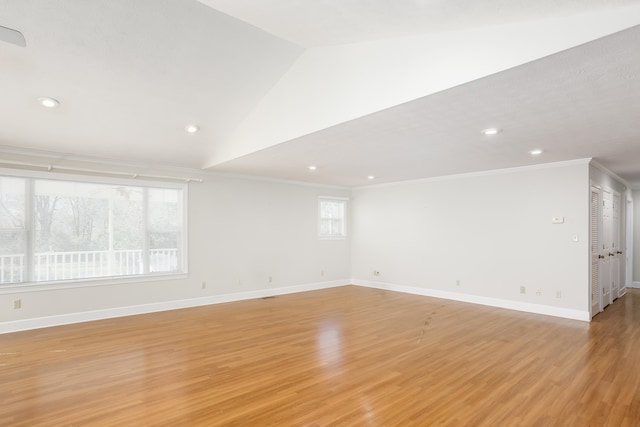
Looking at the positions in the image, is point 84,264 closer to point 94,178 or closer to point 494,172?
point 94,178

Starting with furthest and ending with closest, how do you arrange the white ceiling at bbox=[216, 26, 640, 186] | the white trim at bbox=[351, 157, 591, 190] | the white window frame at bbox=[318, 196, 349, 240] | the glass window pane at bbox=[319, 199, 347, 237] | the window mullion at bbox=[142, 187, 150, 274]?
the glass window pane at bbox=[319, 199, 347, 237], the white window frame at bbox=[318, 196, 349, 240], the window mullion at bbox=[142, 187, 150, 274], the white trim at bbox=[351, 157, 591, 190], the white ceiling at bbox=[216, 26, 640, 186]

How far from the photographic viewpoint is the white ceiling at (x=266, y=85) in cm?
217

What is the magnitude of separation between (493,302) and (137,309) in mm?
Result: 5961

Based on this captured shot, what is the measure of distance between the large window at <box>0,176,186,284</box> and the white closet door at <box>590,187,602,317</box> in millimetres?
6544

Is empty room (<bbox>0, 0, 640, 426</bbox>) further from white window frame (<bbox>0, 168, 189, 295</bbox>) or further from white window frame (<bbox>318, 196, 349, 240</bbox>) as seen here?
white window frame (<bbox>318, 196, 349, 240</bbox>)

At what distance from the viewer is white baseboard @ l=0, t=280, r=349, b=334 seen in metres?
4.38

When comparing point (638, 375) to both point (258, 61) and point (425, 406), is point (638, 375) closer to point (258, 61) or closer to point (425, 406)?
point (425, 406)

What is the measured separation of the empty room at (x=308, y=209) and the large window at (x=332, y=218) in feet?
1.85

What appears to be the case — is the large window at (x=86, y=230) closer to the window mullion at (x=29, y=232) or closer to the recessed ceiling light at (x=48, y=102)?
the window mullion at (x=29, y=232)

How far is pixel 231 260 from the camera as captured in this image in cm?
627

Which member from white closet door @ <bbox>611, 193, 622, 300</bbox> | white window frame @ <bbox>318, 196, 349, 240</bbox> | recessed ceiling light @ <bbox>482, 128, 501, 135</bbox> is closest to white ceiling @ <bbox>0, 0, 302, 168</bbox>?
recessed ceiling light @ <bbox>482, 128, 501, 135</bbox>

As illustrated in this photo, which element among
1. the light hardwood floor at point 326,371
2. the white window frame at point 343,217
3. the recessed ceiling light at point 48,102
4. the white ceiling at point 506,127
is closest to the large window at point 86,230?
the light hardwood floor at point 326,371

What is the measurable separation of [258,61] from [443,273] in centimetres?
512

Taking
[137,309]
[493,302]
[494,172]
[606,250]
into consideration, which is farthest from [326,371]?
[606,250]
